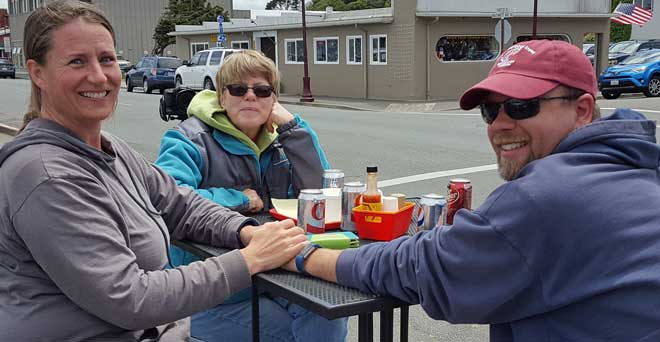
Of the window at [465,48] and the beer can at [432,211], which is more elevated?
the window at [465,48]

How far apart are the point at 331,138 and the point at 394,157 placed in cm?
262

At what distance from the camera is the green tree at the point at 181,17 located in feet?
149

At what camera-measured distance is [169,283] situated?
6.95 ft

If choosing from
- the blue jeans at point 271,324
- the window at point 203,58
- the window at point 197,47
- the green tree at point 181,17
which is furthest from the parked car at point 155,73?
the blue jeans at point 271,324

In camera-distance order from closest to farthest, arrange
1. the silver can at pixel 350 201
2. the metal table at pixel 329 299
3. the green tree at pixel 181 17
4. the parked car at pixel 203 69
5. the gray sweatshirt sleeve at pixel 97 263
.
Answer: the gray sweatshirt sleeve at pixel 97 263 < the metal table at pixel 329 299 < the silver can at pixel 350 201 < the parked car at pixel 203 69 < the green tree at pixel 181 17

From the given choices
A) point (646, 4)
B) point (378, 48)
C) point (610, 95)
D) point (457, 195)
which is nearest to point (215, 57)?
point (378, 48)

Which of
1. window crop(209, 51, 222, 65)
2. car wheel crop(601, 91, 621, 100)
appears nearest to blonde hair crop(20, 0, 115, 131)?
car wheel crop(601, 91, 621, 100)

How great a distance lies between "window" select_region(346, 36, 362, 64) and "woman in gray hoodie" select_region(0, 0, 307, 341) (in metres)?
22.8

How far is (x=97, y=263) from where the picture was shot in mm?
1981

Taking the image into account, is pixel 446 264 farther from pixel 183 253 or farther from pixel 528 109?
pixel 183 253

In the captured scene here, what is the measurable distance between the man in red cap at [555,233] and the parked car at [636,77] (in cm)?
2073

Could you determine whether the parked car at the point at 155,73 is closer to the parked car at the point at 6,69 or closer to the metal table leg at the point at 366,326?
the parked car at the point at 6,69

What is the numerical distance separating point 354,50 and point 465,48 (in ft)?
13.2

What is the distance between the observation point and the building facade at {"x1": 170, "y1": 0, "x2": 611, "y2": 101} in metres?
22.7
